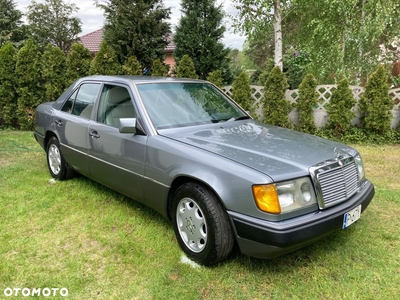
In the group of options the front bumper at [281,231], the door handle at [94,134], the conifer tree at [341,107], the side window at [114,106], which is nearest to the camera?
the front bumper at [281,231]

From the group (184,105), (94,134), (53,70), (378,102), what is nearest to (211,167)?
(184,105)

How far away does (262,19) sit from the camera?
9.62m

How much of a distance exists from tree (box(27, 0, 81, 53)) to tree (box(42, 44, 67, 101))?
50.1ft

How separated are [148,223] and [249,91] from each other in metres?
5.46

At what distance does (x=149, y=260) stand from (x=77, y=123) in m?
2.01

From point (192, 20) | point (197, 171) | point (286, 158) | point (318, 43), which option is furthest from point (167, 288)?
point (318, 43)

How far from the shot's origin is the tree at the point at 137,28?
9320mm

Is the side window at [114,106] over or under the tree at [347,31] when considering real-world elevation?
under

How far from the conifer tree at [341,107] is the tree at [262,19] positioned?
90.4 inches

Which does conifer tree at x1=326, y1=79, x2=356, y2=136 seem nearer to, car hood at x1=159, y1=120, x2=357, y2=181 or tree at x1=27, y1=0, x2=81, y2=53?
car hood at x1=159, y1=120, x2=357, y2=181

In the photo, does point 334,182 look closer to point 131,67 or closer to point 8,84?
point 131,67

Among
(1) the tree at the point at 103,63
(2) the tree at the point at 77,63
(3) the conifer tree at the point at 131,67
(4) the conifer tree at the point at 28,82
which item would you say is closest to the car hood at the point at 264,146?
(3) the conifer tree at the point at 131,67

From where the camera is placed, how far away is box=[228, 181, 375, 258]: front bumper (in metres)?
2.10

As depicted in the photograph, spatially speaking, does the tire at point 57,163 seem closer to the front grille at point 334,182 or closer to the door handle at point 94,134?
the door handle at point 94,134
